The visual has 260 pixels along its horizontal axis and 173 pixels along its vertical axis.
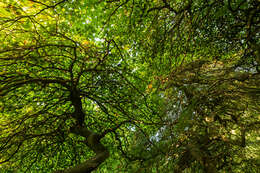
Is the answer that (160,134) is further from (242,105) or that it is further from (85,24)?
(85,24)

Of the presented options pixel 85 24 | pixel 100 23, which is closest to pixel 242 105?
pixel 100 23

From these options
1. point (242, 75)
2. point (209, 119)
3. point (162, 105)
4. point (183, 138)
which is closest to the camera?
point (242, 75)

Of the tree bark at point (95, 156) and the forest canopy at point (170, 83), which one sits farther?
the forest canopy at point (170, 83)

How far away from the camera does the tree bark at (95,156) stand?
1931 millimetres

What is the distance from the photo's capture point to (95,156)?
238 cm

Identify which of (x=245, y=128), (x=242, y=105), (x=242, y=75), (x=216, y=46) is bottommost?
(x=245, y=128)

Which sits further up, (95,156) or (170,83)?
(170,83)

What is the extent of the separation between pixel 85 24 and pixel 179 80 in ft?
12.2

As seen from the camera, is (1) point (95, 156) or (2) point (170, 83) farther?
(2) point (170, 83)

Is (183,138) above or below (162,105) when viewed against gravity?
below

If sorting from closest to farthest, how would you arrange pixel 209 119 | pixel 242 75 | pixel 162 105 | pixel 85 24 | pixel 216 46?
pixel 242 75, pixel 209 119, pixel 216 46, pixel 162 105, pixel 85 24

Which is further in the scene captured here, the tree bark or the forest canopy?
the forest canopy

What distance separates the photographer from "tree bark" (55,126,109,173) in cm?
193

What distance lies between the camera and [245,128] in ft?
9.04
